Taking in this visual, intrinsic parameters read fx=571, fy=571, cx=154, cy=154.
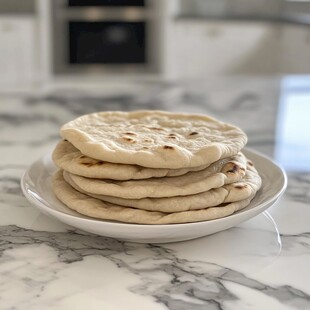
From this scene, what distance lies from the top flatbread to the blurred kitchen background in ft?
9.28

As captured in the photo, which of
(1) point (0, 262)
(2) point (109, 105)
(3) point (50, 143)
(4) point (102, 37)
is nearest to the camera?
(1) point (0, 262)

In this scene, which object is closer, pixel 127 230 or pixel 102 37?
pixel 127 230

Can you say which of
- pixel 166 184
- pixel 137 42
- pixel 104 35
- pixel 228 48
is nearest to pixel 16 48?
pixel 104 35

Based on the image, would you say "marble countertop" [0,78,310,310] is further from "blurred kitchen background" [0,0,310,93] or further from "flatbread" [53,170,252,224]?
"blurred kitchen background" [0,0,310,93]

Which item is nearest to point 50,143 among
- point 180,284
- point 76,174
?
point 76,174

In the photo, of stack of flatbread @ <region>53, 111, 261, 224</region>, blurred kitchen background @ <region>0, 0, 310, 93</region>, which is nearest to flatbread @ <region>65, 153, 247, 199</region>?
stack of flatbread @ <region>53, 111, 261, 224</region>

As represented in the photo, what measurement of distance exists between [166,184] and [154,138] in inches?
Answer: 4.9

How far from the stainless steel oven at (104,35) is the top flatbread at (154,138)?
3.05m

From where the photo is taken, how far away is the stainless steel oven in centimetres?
391

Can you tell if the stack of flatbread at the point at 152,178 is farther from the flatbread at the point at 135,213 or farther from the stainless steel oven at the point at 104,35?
the stainless steel oven at the point at 104,35

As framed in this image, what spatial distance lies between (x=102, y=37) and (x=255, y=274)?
3.45m

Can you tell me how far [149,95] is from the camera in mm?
1710

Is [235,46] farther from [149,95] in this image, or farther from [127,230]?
[127,230]

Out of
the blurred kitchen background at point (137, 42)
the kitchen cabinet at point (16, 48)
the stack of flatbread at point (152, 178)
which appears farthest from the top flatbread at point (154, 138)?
the kitchen cabinet at point (16, 48)
